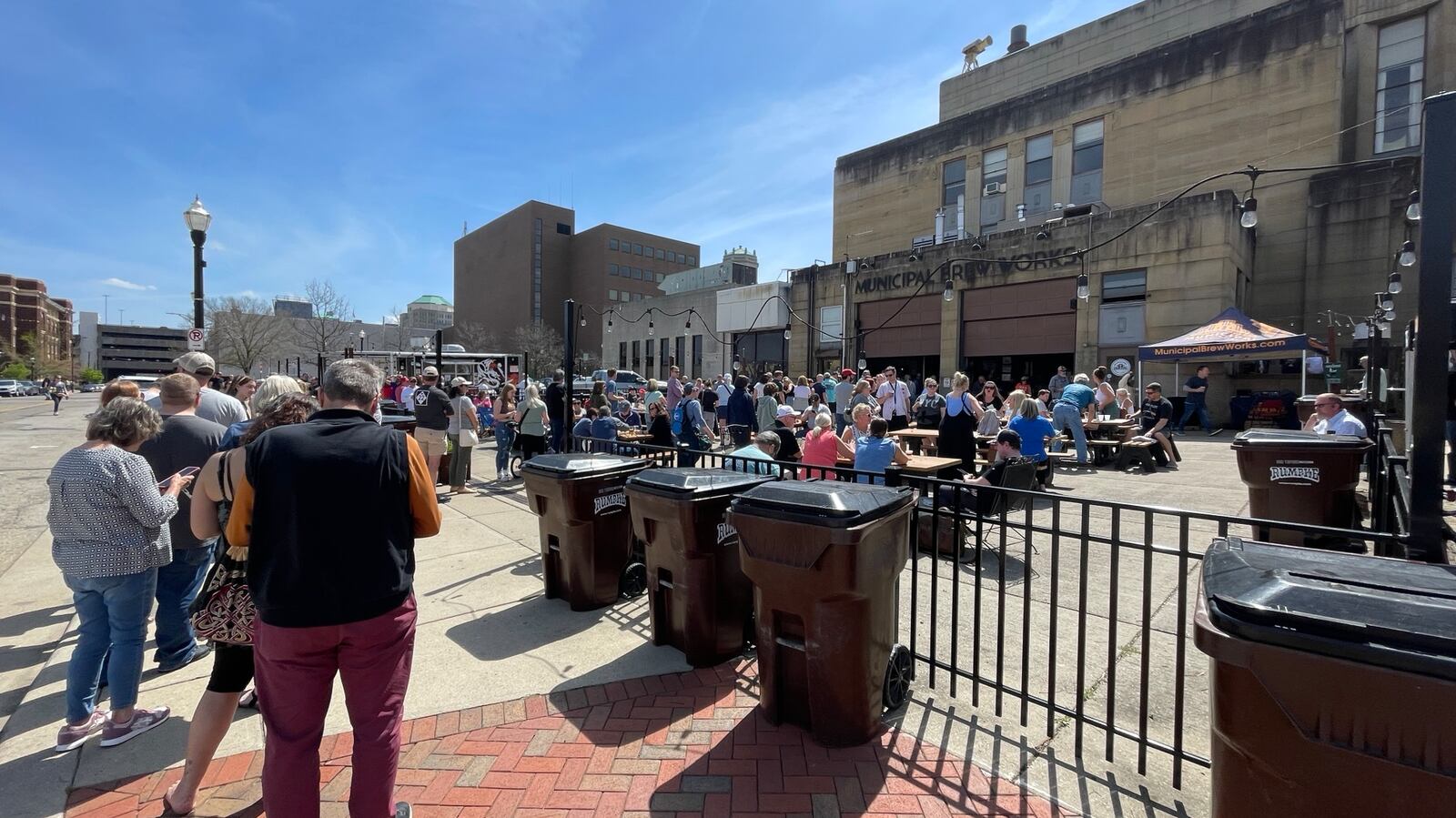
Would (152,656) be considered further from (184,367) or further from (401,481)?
(401,481)

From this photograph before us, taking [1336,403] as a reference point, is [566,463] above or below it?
below

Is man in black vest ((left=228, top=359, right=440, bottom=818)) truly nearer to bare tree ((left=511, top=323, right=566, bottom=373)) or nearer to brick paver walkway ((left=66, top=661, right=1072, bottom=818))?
brick paver walkway ((left=66, top=661, right=1072, bottom=818))

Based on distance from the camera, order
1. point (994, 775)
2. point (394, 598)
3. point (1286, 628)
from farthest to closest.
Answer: point (994, 775)
point (394, 598)
point (1286, 628)

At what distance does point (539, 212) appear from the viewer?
78.1m

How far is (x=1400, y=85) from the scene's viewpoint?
18.9 m

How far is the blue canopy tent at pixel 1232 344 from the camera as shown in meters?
13.4

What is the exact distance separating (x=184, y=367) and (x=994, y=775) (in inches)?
244

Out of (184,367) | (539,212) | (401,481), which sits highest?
(539,212)

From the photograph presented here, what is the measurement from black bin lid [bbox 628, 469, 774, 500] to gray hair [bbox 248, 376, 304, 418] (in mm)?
1816

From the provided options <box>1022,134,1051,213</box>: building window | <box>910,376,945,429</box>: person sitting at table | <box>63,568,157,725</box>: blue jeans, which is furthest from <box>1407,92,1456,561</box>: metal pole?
<box>1022,134,1051,213</box>: building window

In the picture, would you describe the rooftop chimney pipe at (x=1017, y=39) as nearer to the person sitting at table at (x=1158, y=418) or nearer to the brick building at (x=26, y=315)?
the person sitting at table at (x=1158, y=418)

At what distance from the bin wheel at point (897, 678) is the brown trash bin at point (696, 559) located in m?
0.97

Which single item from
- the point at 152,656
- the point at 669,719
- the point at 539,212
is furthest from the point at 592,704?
the point at 539,212

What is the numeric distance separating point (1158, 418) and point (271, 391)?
39.6ft
